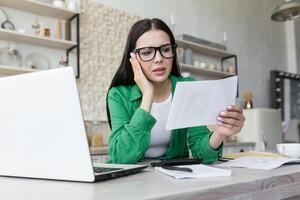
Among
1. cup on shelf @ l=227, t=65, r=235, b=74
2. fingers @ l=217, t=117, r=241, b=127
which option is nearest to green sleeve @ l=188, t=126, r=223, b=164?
fingers @ l=217, t=117, r=241, b=127

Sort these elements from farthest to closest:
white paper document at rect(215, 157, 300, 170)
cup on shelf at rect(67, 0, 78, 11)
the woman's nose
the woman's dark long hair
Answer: cup on shelf at rect(67, 0, 78, 11), the woman's dark long hair, the woman's nose, white paper document at rect(215, 157, 300, 170)

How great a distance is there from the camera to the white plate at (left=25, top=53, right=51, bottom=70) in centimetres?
260

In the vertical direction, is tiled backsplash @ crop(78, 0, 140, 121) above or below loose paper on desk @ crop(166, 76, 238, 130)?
Answer: above

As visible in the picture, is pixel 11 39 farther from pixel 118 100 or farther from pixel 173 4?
pixel 173 4

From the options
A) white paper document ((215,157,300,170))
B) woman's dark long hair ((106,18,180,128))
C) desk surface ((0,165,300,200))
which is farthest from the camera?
woman's dark long hair ((106,18,180,128))

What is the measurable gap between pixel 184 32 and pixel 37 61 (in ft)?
6.11

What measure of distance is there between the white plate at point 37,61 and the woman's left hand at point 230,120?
6.24 ft

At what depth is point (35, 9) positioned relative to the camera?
2654 millimetres

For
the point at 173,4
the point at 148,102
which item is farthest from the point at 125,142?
the point at 173,4

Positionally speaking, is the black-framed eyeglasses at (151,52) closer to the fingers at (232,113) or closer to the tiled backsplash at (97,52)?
the fingers at (232,113)

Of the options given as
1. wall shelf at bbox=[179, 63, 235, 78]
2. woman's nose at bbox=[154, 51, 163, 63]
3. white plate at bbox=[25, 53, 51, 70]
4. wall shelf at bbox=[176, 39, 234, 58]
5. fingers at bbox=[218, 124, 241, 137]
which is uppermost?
wall shelf at bbox=[176, 39, 234, 58]

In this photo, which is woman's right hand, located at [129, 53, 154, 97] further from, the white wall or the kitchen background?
the white wall

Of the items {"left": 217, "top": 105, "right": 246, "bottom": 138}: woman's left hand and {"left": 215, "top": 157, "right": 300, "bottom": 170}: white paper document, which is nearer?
{"left": 215, "top": 157, "right": 300, "bottom": 170}: white paper document

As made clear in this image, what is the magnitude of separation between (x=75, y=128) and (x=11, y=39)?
7.16 feet
